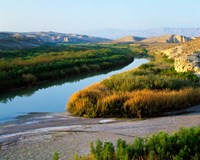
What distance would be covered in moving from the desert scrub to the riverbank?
68 centimetres

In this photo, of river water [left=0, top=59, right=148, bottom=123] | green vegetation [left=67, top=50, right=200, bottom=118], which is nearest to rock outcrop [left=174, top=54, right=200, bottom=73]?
river water [left=0, top=59, right=148, bottom=123]


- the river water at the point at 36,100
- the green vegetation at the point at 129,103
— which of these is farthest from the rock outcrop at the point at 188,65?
the green vegetation at the point at 129,103

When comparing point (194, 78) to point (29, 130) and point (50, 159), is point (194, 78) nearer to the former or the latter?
point (29, 130)

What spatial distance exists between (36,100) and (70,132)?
48.1 ft

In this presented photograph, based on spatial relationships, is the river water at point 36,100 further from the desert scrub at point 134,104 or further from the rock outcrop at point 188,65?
the rock outcrop at point 188,65

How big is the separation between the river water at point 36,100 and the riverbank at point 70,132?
14.8 feet

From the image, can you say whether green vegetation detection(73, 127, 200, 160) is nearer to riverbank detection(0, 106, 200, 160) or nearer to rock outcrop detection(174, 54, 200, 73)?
riverbank detection(0, 106, 200, 160)

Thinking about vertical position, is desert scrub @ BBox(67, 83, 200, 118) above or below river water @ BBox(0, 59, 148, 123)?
above

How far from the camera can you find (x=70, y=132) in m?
13.3

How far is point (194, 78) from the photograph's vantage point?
25203 mm

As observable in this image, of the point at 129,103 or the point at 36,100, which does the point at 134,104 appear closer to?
the point at 129,103

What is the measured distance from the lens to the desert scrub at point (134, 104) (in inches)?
627

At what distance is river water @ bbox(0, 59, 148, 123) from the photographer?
883 inches

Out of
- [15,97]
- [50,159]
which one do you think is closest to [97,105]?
[50,159]
